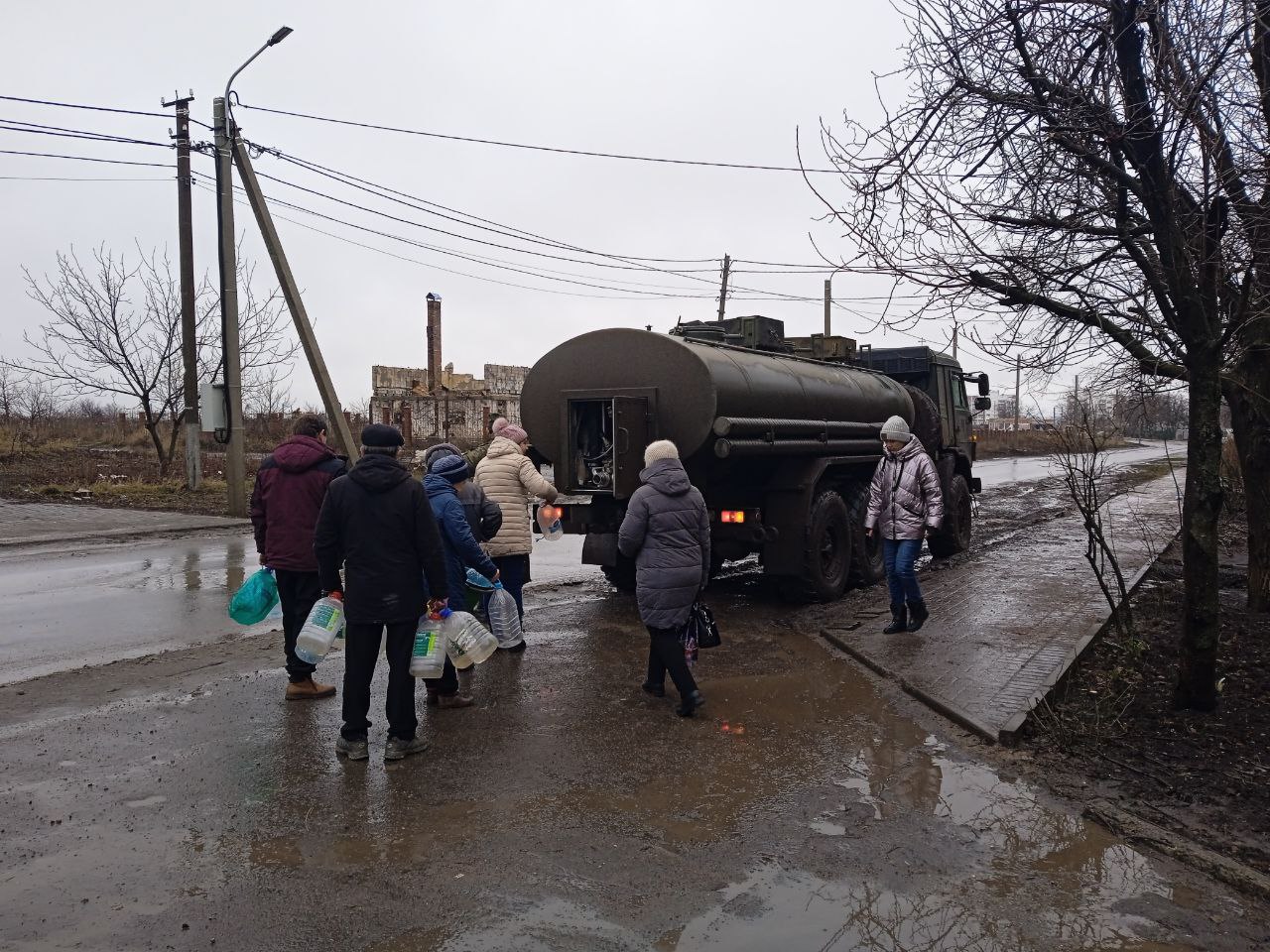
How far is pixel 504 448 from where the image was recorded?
292 inches

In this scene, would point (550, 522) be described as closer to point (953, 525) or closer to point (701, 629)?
point (701, 629)

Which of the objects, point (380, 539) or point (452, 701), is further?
point (452, 701)

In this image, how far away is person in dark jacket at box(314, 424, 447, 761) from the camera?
4926 millimetres

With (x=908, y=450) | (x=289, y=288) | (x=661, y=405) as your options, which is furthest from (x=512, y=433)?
(x=289, y=288)

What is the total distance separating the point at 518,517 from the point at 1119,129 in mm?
4654

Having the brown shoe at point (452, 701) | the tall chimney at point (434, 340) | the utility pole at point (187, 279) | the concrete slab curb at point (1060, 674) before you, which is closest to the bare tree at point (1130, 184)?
the concrete slab curb at point (1060, 674)

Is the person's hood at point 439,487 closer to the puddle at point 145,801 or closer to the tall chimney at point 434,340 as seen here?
the puddle at point 145,801


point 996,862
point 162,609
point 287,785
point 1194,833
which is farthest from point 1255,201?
point 162,609

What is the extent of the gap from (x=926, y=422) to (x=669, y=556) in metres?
7.31

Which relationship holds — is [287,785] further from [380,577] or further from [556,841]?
[556,841]

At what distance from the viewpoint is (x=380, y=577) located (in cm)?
492

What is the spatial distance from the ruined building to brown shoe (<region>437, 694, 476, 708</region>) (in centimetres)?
2777

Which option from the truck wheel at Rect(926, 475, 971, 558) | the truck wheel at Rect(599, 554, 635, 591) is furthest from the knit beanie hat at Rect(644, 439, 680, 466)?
the truck wheel at Rect(926, 475, 971, 558)

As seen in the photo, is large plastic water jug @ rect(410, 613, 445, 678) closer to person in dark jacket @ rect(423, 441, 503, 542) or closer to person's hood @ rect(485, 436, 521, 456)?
person in dark jacket @ rect(423, 441, 503, 542)
